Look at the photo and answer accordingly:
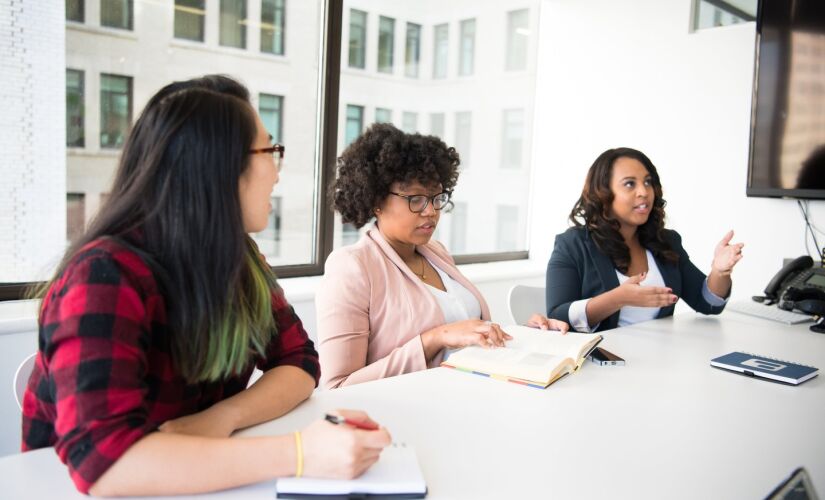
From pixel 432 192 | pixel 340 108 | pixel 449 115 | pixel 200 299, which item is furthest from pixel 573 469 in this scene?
pixel 449 115

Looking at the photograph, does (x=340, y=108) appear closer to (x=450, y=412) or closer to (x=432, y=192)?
(x=432, y=192)

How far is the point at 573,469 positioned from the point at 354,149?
1.25 meters

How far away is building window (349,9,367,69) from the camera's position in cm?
361

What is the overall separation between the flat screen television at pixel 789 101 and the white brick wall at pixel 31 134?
3.26 metres

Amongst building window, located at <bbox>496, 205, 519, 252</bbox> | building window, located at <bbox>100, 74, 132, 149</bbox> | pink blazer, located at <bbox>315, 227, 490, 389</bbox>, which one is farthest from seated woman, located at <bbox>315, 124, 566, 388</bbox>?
building window, located at <bbox>496, 205, 519, 252</bbox>

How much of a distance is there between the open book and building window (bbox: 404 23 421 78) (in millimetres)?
2648

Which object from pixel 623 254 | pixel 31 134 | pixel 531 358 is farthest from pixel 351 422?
pixel 31 134

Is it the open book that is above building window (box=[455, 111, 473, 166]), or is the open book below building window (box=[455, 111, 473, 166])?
below

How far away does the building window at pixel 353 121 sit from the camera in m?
3.65

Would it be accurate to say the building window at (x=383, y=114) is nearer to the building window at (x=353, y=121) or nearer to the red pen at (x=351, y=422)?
the building window at (x=353, y=121)

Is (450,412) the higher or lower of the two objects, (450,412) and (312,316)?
the higher

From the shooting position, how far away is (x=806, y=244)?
10.4 feet

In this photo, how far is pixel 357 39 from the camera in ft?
12.0

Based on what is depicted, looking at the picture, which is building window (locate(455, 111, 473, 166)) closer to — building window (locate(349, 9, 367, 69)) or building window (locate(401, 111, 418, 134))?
building window (locate(401, 111, 418, 134))
